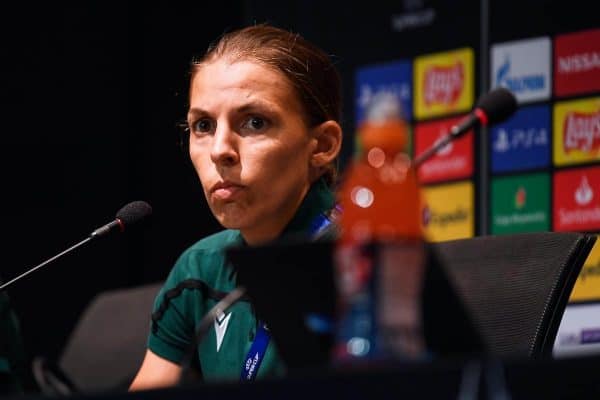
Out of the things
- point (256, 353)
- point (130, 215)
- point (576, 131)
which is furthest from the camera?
point (576, 131)

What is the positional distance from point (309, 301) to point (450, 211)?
2.60m

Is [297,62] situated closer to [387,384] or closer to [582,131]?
[387,384]

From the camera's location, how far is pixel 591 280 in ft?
10.5

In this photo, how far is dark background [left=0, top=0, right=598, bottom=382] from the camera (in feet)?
16.1

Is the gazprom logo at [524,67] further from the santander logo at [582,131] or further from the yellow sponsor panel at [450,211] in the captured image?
the yellow sponsor panel at [450,211]

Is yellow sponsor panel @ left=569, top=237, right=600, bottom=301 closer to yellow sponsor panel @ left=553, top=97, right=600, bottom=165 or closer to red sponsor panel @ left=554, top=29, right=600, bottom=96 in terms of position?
yellow sponsor panel @ left=553, top=97, right=600, bottom=165

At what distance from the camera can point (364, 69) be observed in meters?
3.87

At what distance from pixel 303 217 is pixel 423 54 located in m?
1.96

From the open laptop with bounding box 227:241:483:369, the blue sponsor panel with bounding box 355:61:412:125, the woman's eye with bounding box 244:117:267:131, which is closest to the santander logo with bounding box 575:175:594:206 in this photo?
the blue sponsor panel with bounding box 355:61:412:125

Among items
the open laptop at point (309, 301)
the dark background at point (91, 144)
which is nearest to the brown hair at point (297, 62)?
the open laptop at point (309, 301)

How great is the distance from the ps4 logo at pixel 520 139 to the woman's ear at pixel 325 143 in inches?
63.1

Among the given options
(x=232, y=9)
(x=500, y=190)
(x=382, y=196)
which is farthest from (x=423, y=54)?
(x=382, y=196)

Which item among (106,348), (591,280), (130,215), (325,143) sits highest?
(325,143)

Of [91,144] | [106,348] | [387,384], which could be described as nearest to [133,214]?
[387,384]
